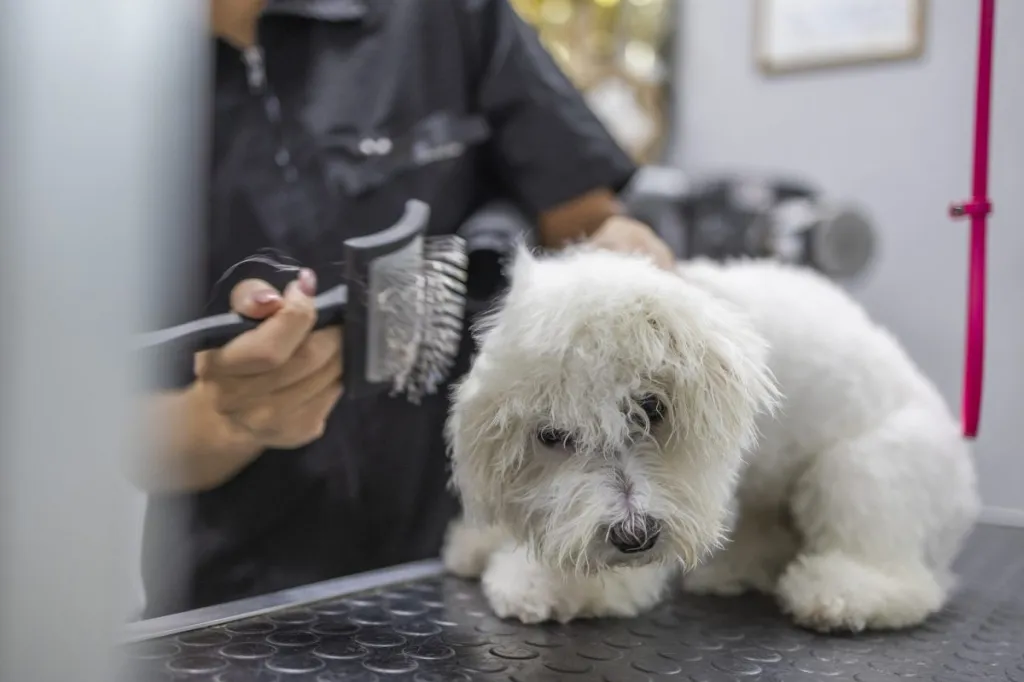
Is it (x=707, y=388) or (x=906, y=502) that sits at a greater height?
(x=707, y=388)

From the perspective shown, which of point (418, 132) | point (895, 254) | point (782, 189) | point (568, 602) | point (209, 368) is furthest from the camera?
point (895, 254)

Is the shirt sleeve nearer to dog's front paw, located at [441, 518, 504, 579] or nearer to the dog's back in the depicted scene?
the dog's back

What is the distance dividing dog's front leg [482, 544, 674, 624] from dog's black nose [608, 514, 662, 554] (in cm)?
13

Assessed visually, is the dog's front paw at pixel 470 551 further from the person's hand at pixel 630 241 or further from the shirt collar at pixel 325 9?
the shirt collar at pixel 325 9

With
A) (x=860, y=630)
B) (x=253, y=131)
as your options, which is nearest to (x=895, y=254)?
(x=860, y=630)

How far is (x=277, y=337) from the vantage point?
0.68 metres

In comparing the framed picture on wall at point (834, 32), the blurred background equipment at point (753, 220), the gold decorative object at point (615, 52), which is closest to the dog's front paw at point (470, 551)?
the blurred background equipment at point (753, 220)

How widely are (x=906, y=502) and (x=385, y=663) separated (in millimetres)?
497

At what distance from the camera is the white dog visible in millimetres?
625

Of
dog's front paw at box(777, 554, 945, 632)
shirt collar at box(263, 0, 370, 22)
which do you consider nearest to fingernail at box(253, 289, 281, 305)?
→ shirt collar at box(263, 0, 370, 22)

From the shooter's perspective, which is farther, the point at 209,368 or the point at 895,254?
the point at 895,254

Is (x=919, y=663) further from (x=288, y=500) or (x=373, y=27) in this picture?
(x=373, y=27)

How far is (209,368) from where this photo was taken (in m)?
0.61

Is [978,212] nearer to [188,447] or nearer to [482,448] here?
[482,448]
